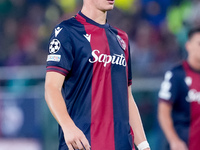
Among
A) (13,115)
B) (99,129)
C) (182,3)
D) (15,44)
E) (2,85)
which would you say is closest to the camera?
Answer: (99,129)

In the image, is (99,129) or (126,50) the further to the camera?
(126,50)

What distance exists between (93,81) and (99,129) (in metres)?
0.33

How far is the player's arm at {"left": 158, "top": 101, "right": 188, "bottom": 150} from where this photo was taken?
616 centimetres

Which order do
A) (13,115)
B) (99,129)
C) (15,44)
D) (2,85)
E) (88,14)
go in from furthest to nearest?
(15,44) < (2,85) < (13,115) < (88,14) < (99,129)

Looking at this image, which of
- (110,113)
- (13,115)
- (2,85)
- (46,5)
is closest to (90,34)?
(110,113)

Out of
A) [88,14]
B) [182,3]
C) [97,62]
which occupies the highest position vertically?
[182,3]

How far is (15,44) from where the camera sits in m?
12.0

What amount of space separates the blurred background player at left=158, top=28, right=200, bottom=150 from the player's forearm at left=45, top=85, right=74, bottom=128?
9.99 feet

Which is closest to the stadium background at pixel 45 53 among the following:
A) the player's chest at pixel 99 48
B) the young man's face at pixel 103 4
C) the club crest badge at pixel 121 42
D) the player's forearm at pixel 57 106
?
the club crest badge at pixel 121 42

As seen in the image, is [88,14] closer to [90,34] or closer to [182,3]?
[90,34]

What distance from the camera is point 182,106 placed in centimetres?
630

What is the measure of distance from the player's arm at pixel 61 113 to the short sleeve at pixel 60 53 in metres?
0.05

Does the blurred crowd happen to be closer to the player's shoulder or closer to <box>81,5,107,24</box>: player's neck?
<box>81,5,107,24</box>: player's neck

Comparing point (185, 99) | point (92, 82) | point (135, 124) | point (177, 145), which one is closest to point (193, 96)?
point (185, 99)
